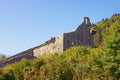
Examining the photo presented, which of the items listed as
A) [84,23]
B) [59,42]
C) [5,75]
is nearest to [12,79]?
[5,75]

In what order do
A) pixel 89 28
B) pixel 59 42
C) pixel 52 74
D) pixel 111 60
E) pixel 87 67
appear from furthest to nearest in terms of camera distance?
pixel 89 28 → pixel 59 42 → pixel 87 67 → pixel 111 60 → pixel 52 74

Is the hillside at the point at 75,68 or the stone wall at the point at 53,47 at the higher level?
the stone wall at the point at 53,47

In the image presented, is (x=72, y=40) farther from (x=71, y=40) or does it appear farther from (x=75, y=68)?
(x=75, y=68)

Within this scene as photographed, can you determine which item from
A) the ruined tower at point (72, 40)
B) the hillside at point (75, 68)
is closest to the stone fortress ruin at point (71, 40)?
the ruined tower at point (72, 40)

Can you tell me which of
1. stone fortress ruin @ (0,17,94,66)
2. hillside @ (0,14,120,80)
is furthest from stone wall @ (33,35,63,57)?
hillside @ (0,14,120,80)

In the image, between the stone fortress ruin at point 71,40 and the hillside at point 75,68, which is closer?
the hillside at point 75,68

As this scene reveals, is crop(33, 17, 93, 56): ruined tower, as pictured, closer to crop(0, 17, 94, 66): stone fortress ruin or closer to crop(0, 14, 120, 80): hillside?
crop(0, 17, 94, 66): stone fortress ruin

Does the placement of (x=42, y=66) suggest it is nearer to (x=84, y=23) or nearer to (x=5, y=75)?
(x=5, y=75)

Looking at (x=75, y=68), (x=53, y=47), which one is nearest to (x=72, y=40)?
(x=53, y=47)

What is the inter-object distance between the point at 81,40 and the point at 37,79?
115ft

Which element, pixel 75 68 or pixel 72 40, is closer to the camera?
pixel 75 68

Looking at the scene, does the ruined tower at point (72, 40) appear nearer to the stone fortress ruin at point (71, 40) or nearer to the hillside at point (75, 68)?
the stone fortress ruin at point (71, 40)

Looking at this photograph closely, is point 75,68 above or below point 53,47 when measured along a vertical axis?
below

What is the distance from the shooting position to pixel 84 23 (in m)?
75.0
